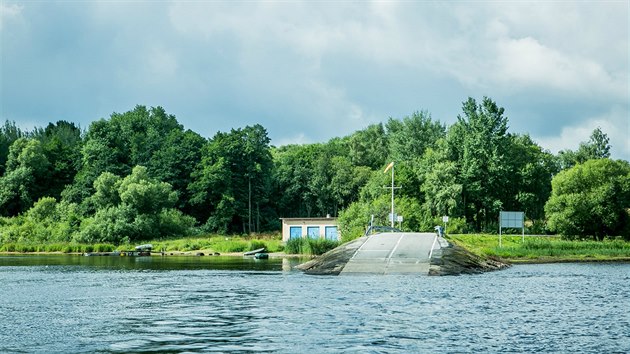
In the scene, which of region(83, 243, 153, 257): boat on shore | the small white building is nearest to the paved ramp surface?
the small white building

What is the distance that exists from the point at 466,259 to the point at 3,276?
127 ft

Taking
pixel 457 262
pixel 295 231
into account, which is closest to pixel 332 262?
pixel 457 262

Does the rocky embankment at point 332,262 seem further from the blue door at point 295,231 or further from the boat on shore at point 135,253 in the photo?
the boat on shore at point 135,253

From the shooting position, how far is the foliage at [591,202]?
4082 inches

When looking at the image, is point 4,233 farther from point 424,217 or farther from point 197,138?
point 424,217

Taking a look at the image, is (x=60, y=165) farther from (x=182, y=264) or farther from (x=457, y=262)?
(x=457, y=262)

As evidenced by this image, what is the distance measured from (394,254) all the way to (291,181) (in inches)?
3584

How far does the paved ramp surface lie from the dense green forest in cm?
2691

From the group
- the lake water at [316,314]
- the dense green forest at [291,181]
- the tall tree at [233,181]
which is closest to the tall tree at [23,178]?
the dense green forest at [291,181]

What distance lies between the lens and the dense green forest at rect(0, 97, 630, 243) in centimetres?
10731

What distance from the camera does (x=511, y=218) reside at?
102625 millimetres

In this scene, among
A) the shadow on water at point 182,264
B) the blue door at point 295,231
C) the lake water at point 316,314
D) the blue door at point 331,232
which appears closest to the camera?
the lake water at point 316,314

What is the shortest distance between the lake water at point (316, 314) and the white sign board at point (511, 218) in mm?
42052

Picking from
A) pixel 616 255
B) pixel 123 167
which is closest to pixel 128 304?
pixel 616 255
